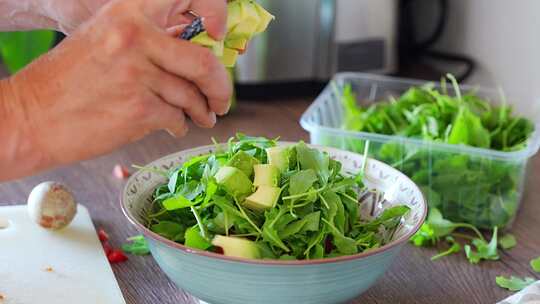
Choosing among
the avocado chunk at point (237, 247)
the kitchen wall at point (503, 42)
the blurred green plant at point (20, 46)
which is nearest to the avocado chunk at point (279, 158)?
the avocado chunk at point (237, 247)

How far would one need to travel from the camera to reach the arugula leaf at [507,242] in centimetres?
96

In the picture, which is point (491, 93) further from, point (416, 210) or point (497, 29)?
point (416, 210)

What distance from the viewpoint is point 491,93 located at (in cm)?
125

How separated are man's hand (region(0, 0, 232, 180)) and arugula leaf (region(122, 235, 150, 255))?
23 centimetres

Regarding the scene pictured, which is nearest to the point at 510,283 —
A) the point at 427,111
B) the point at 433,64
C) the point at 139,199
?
the point at 427,111

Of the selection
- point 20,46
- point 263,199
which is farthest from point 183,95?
point 20,46

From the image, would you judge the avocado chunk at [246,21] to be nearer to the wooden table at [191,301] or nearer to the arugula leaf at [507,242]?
the wooden table at [191,301]

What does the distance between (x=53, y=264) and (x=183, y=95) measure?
11.4 inches

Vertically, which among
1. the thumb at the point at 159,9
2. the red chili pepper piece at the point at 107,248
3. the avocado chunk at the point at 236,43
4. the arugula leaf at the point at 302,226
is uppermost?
the thumb at the point at 159,9

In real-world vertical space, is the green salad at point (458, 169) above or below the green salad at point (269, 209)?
below

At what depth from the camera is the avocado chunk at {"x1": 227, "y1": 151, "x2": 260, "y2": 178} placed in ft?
2.56

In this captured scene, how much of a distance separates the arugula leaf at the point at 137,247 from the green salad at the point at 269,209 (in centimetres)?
9

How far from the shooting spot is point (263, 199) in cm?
75

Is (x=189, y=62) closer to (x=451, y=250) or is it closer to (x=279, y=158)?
(x=279, y=158)
